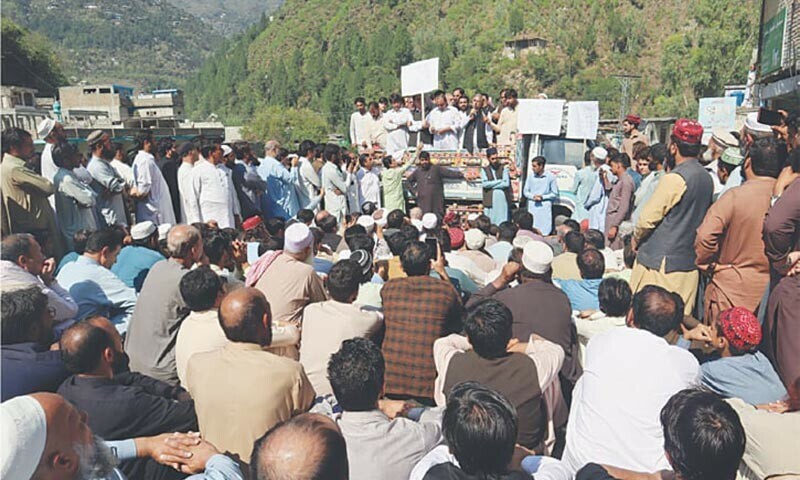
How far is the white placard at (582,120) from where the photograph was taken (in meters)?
9.34

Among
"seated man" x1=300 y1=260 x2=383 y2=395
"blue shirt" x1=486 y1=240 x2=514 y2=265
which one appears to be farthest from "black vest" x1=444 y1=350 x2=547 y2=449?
"blue shirt" x1=486 y1=240 x2=514 y2=265

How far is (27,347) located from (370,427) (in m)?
1.78

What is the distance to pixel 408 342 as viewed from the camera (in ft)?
11.6

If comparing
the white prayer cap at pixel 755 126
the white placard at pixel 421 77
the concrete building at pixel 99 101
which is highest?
the concrete building at pixel 99 101

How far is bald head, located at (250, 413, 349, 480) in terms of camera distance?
165 centimetres

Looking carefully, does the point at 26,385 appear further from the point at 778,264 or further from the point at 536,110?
the point at 536,110

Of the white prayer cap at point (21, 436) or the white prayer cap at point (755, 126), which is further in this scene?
the white prayer cap at point (755, 126)

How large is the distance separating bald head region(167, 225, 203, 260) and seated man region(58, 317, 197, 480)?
1.29m

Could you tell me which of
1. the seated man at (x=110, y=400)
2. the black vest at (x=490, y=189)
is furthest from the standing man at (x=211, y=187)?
the seated man at (x=110, y=400)

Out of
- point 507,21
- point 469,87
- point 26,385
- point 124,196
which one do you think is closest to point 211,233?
point 26,385

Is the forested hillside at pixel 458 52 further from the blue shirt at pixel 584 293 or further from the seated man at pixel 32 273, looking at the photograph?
the seated man at pixel 32 273

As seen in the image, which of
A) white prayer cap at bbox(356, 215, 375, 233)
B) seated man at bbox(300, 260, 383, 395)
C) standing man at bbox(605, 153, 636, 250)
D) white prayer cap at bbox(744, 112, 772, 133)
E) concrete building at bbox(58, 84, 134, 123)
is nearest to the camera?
seated man at bbox(300, 260, 383, 395)

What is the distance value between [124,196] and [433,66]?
5.97 meters

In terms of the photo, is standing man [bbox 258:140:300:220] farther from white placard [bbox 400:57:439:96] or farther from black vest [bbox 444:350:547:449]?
black vest [bbox 444:350:547:449]
